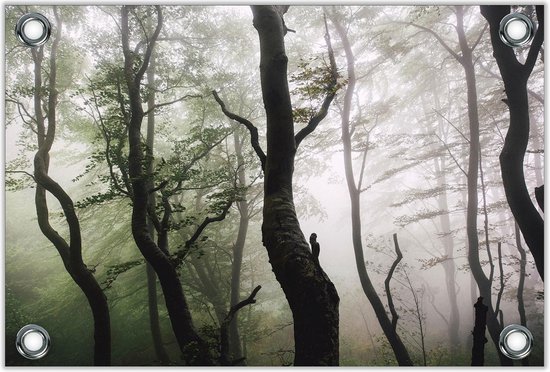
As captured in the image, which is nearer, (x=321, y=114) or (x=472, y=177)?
(x=321, y=114)

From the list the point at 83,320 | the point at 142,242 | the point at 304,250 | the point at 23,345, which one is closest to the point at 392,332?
the point at 142,242

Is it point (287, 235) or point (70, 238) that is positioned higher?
point (70, 238)

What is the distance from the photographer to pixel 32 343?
6.10 ft

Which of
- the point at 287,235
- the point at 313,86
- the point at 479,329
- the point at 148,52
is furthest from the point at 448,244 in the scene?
the point at 287,235

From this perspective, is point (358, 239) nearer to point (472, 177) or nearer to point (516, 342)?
point (472, 177)

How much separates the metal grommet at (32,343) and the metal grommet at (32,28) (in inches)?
75.8

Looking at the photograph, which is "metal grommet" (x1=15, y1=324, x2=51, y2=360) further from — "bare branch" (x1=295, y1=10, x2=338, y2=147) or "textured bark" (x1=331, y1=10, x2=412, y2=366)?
"textured bark" (x1=331, y1=10, x2=412, y2=366)

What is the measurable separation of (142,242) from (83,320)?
414 centimetres

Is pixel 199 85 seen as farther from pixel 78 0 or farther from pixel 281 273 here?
pixel 281 273

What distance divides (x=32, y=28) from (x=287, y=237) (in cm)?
221

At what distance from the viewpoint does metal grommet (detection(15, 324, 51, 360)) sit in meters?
1.83

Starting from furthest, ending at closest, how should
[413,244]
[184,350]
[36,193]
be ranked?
[413,244] → [36,193] → [184,350]

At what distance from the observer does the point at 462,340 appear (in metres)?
6.66

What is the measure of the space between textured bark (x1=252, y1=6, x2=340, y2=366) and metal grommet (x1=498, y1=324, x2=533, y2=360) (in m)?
1.52
